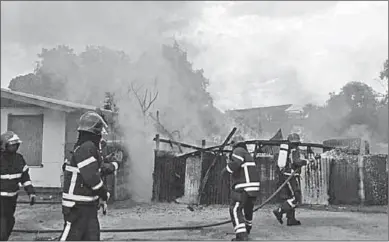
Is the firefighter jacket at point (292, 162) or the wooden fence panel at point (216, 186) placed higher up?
the firefighter jacket at point (292, 162)

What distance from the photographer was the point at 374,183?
1102 centimetres

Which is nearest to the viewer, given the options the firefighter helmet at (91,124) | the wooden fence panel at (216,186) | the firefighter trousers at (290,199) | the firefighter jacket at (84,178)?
the firefighter jacket at (84,178)

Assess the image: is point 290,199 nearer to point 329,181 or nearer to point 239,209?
point 239,209

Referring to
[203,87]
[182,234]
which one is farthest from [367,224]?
[203,87]

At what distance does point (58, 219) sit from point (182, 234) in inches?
124

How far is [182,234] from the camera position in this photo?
7.63 meters

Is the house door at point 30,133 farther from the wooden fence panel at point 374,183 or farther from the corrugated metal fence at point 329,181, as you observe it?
the wooden fence panel at point 374,183

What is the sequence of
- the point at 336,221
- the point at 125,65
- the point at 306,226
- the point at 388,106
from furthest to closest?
the point at 388,106 < the point at 125,65 < the point at 336,221 < the point at 306,226

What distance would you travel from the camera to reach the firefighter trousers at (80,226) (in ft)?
16.1

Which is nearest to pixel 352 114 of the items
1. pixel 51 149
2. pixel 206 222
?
pixel 51 149

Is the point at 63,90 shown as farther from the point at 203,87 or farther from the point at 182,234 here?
the point at 182,234

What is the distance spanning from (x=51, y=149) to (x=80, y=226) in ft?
25.9

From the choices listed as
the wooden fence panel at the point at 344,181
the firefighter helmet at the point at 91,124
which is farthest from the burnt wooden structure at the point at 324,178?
the firefighter helmet at the point at 91,124

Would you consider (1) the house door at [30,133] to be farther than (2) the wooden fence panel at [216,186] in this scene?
Yes
